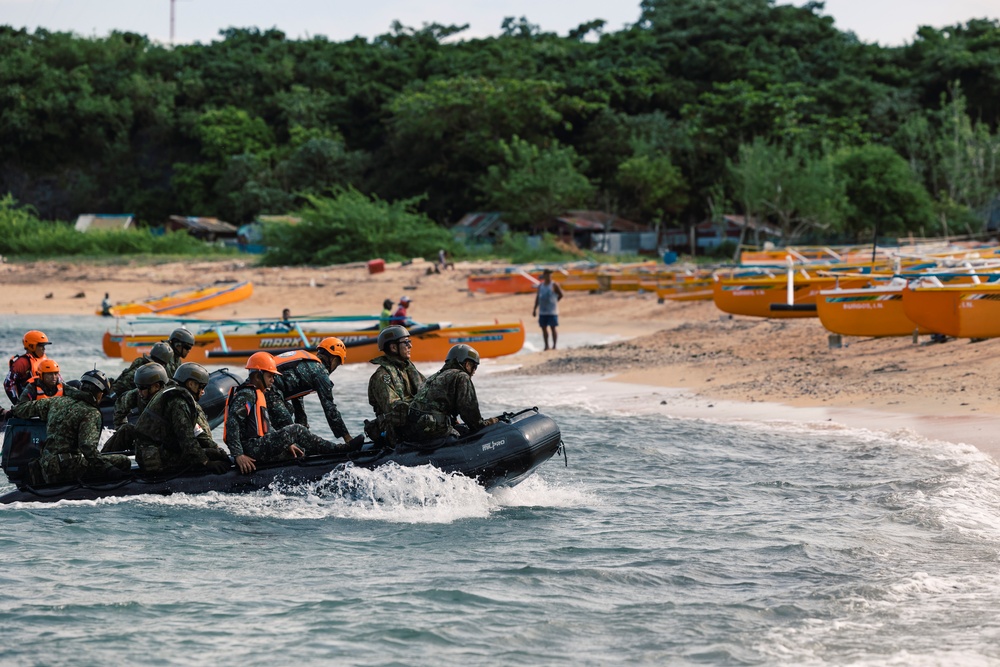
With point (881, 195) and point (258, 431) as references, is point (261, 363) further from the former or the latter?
point (881, 195)

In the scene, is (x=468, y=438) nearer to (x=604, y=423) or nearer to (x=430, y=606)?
(x=430, y=606)

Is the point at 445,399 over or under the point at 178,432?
over

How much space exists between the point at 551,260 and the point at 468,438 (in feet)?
→ 125

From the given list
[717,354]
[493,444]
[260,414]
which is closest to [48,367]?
[260,414]

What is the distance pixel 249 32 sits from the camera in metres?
89.5

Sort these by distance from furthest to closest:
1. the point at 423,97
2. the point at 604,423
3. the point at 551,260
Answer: the point at 423,97 → the point at 551,260 → the point at 604,423

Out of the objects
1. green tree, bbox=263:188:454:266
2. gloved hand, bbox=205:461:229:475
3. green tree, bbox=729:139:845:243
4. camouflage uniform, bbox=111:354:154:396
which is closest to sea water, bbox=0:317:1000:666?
gloved hand, bbox=205:461:229:475

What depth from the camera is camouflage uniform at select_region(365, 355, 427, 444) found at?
1055 centimetres

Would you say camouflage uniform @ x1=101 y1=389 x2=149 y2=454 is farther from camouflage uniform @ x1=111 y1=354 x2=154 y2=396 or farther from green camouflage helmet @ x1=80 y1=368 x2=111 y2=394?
camouflage uniform @ x1=111 y1=354 x2=154 y2=396

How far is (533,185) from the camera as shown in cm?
5594

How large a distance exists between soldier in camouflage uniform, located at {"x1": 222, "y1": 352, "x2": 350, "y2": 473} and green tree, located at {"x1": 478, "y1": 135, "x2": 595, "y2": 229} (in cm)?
4569

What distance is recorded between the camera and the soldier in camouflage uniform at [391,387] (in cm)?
1060

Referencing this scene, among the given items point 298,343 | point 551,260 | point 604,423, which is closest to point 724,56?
point 551,260

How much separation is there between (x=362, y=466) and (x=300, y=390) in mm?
1045
